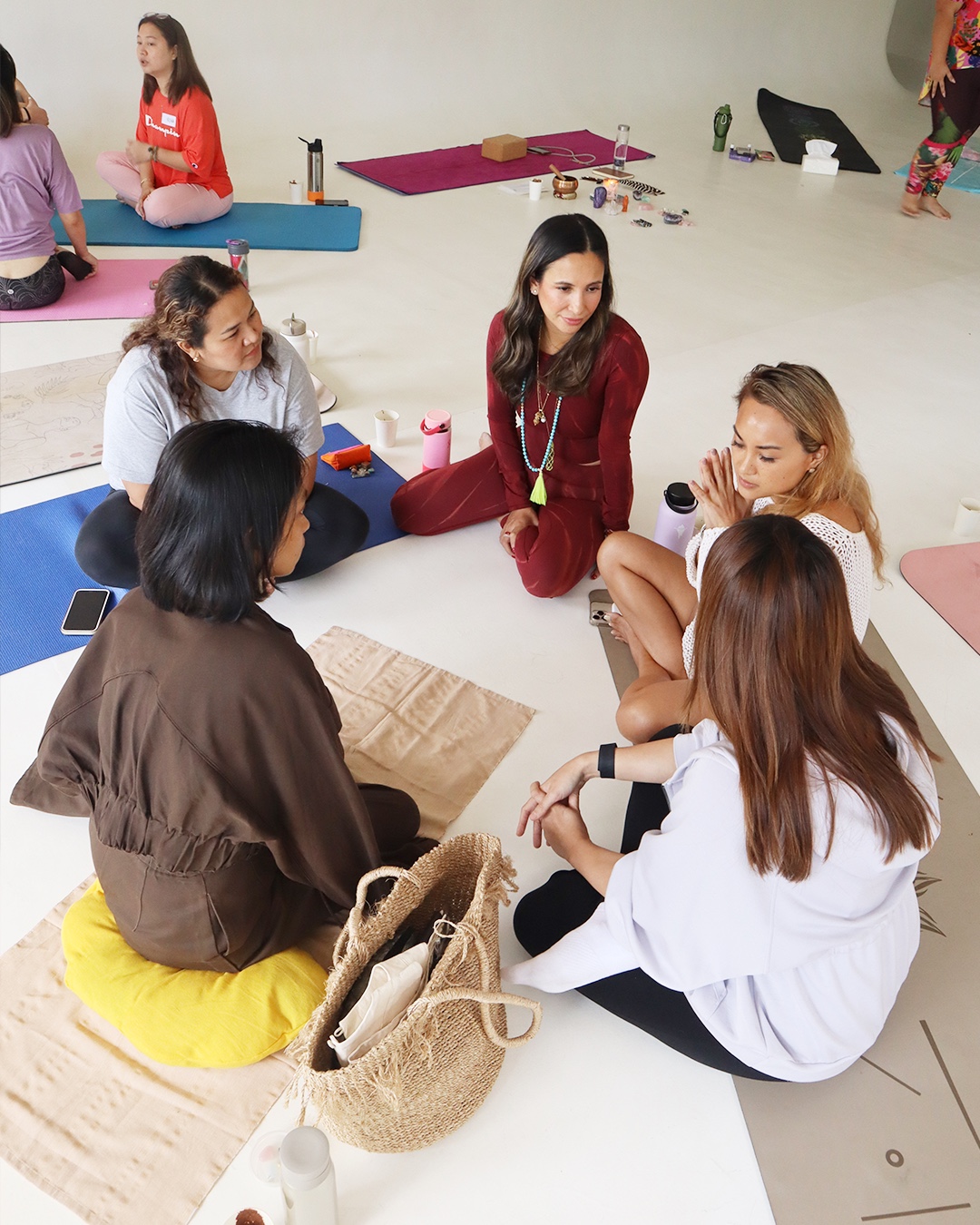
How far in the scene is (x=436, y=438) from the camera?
313cm

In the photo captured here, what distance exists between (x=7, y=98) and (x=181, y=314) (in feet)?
7.26

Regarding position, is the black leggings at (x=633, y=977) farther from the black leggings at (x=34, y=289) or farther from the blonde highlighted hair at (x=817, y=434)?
the black leggings at (x=34, y=289)

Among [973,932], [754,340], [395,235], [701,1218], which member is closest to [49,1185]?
[701,1218]

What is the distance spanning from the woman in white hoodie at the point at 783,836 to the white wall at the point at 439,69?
501 centimetres

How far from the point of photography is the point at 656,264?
499 centimetres

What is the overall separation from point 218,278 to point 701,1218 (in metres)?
2.13

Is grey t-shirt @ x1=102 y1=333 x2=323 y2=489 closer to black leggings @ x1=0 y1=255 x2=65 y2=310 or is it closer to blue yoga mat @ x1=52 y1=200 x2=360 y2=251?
black leggings @ x1=0 y1=255 x2=65 y2=310

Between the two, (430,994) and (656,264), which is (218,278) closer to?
(430,994)

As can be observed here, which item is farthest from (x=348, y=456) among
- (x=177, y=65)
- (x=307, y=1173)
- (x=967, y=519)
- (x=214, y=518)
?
(x=177, y=65)

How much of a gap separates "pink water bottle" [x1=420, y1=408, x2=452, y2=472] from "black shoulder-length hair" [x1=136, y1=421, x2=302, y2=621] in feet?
A: 5.72

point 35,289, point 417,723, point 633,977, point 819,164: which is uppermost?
point 819,164

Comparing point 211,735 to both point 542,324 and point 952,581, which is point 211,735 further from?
point 952,581

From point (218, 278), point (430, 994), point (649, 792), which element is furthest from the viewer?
point (218, 278)

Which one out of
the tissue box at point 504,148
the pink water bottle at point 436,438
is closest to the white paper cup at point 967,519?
the pink water bottle at point 436,438
